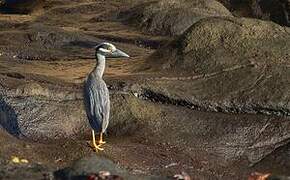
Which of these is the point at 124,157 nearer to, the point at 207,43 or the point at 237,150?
the point at 237,150

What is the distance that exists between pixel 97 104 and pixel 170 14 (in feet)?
52.0

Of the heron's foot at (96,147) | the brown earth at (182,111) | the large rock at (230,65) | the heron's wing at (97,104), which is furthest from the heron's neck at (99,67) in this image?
the large rock at (230,65)

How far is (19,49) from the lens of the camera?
880 inches

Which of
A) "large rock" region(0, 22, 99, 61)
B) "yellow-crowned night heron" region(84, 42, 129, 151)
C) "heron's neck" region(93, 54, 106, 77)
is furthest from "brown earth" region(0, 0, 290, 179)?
"large rock" region(0, 22, 99, 61)

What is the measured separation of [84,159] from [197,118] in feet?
14.9

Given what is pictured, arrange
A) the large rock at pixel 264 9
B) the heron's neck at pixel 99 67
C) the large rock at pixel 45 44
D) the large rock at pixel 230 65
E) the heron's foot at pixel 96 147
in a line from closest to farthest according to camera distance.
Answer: the heron's foot at pixel 96 147
the heron's neck at pixel 99 67
the large rock at pixel 230 65
the large rock at pixel 45 44
the large rock at pixel 264 9

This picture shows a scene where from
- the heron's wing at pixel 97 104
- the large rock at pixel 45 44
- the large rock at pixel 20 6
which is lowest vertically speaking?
the large rock at pixel 20 6

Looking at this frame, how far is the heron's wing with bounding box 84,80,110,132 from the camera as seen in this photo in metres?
11.5

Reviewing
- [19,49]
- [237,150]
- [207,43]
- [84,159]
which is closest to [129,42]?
[19,49]

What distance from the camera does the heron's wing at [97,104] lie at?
11.5 m

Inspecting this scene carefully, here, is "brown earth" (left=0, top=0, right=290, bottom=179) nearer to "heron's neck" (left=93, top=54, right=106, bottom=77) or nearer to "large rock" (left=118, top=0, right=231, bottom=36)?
"heron's neck" (left=93, top=54, right=106, bottom=77)

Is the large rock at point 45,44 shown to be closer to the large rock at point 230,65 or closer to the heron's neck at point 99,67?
the large rock at point 230,65

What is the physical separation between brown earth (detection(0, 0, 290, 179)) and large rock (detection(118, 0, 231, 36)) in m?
9.57

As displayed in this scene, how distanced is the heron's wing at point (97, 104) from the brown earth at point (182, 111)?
358mm
